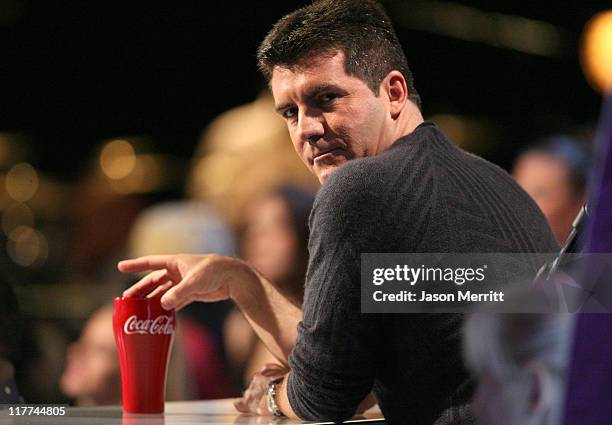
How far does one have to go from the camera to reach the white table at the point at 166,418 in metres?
1.08

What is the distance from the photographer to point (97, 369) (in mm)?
2057

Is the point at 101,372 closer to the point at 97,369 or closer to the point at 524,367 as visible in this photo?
the point at 97,369

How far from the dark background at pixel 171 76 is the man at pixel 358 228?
107 cm

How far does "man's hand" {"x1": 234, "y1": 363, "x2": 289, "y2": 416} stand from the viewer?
1.25 meters

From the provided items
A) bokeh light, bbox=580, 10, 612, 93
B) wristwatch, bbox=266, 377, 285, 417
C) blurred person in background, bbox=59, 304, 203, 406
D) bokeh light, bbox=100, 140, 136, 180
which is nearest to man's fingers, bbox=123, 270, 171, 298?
wristwatch, bbox=266, 377, 285, 417

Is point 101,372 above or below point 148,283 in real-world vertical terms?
below

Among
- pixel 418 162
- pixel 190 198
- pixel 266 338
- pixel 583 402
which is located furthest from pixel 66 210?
pixel 583 402

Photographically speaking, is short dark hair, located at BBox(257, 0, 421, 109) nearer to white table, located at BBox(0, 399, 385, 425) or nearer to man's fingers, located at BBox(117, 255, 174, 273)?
man's fingers, located at BBox(117, 255, 174, 273)

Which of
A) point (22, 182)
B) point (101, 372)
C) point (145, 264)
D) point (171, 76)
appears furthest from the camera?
point (22, 182)

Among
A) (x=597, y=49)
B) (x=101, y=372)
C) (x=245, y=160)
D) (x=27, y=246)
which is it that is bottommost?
(x=101, y=372)

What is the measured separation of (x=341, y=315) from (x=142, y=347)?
30cm

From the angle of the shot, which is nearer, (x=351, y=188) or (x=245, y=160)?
(x=351, y=188)

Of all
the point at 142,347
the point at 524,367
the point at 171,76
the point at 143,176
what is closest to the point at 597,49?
the point at 171,76

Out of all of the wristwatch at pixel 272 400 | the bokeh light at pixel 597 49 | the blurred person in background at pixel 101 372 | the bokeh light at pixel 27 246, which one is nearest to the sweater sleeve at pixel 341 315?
the wristwatch at pixel 272 400
